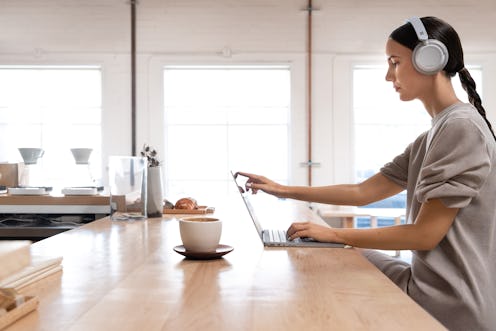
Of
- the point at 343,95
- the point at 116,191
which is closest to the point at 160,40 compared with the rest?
the point at 343,95

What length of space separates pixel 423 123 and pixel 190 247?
5138 mm

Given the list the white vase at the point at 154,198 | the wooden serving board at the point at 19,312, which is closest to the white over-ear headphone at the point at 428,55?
the white vase at the point at 154,198

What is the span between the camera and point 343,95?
5.78 metres

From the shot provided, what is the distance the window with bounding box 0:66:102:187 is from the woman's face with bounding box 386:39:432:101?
4.66 meters

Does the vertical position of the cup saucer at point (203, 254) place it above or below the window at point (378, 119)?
below

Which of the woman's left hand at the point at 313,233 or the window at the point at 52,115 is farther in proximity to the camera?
the window at the point at 52,115

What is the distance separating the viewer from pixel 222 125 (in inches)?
231

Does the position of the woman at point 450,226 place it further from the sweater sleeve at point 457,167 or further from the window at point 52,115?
the window at point 52,115

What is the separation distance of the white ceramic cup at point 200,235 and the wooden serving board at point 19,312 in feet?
1.55

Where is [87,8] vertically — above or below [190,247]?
above

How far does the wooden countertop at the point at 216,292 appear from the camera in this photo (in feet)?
2.60

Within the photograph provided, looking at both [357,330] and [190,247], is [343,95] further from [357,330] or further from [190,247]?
[357,330]

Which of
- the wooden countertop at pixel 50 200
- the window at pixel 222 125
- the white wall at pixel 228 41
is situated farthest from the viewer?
the window at pixel 222 125

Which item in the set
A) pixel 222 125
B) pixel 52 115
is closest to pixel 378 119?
pixel 222 125
